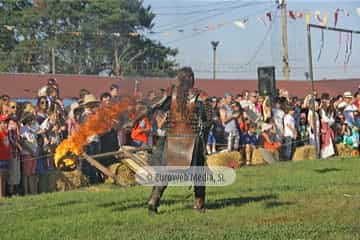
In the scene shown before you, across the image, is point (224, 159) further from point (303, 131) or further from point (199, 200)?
point (199, 200)

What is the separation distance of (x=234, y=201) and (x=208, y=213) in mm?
1212

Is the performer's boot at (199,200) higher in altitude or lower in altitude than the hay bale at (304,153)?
higher

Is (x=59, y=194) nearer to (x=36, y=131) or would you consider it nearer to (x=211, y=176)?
(x=36, y=131)

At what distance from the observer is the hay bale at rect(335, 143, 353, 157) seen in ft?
68.4

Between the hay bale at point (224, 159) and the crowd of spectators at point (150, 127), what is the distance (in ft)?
1.33

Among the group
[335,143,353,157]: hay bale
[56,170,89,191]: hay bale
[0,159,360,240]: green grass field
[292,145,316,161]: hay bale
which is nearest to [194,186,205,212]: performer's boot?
[0,159,360,240]: green grass field

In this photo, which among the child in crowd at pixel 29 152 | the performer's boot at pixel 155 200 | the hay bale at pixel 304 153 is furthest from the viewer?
the hay bale at pixel 304 153

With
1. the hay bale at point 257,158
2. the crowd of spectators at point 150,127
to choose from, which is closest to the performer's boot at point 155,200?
the crowd of spectators at point 150,127

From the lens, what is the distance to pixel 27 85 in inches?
897

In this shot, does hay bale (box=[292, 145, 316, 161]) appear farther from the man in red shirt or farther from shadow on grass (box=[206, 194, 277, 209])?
the man in red shirt

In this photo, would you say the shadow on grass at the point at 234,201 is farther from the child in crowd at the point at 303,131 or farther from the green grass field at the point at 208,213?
the child in crowd at the point at 303,131

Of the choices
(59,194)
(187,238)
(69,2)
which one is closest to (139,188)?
(59,194)

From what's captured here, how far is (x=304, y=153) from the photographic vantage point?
1986cm

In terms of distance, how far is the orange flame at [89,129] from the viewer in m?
11.0
